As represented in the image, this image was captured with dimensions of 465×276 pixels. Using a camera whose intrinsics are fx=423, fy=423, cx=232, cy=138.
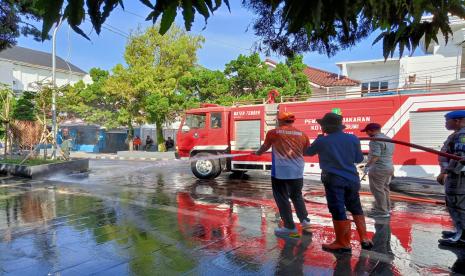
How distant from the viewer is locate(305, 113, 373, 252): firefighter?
190 inches

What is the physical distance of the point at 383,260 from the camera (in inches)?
Answer: 181

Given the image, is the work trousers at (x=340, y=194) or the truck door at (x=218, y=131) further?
the truck door at (x=218, y=131)

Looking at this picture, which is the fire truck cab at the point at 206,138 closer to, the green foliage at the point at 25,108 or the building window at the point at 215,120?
the building window at the point at 215,120

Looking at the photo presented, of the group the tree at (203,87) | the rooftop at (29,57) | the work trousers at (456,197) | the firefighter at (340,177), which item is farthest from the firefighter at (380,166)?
the rooftop at (29,57)

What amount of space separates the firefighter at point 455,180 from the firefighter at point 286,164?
175 centimetres

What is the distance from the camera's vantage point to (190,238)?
556 cm

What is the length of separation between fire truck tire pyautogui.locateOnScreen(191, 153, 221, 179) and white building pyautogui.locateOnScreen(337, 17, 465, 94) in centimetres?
1045

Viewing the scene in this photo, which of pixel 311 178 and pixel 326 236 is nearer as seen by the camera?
pixel 326 236

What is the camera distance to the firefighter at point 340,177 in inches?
190

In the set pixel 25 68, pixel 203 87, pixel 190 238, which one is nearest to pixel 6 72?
pixel 25 68

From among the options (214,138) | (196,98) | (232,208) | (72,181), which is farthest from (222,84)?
(232,208)

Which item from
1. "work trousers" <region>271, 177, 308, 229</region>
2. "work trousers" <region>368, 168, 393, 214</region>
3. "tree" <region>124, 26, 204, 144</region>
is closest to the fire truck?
"work trousers" <region>368, 168, 393, 214</region>

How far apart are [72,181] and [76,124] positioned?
78.2 ft

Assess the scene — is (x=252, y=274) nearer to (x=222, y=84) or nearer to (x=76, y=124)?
(x=222, y=84)
